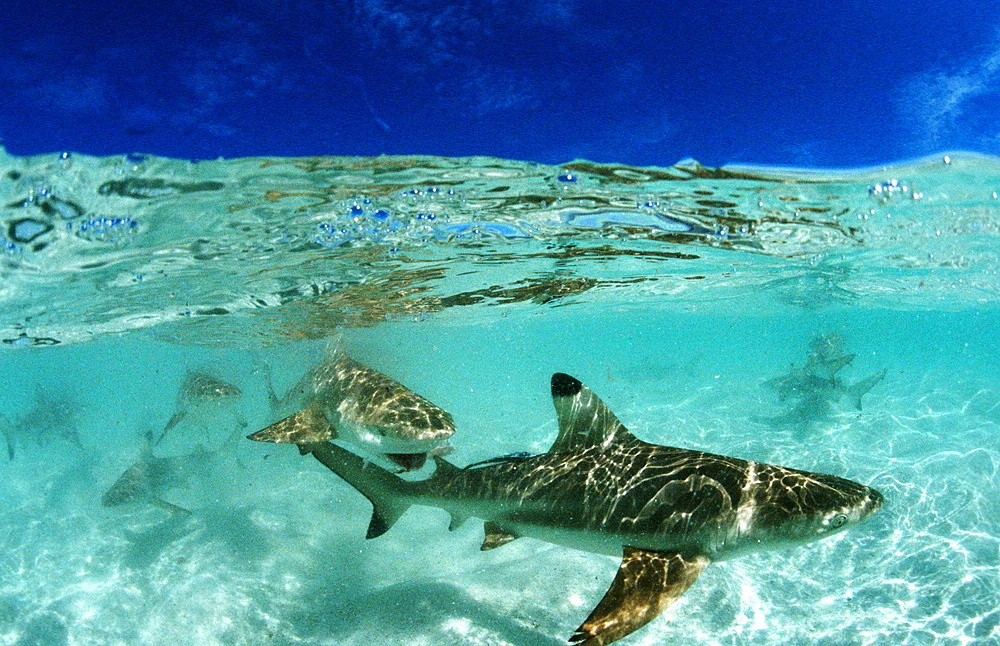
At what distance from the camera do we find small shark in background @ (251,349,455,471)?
615 centimetres

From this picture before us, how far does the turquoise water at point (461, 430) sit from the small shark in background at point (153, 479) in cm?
31

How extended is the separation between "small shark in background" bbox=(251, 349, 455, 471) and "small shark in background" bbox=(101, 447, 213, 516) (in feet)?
24.6

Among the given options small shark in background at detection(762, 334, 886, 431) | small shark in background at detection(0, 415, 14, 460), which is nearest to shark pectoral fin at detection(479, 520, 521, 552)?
small shark in background at detection(762, 334, 886, 431)

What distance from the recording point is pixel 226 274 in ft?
46.9

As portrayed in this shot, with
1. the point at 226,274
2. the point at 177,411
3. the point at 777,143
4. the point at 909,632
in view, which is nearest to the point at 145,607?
the point at 177,411

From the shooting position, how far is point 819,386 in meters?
18.3

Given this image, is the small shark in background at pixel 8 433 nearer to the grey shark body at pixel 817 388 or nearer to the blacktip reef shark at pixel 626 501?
the blacktip reef shark at pixel 626 501

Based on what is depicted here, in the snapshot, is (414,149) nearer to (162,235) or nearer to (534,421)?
(162,235)

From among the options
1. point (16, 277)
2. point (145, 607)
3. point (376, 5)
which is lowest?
point (145, 607)

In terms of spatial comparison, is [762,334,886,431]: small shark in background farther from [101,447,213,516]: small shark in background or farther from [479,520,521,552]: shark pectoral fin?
[101,447,213,516]: small shark in background

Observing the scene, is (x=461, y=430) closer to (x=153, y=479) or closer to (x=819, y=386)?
(x=153, y=479)

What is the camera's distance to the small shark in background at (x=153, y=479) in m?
13.1

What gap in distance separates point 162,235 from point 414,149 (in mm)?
6613

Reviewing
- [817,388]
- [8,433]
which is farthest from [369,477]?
[8,433]
